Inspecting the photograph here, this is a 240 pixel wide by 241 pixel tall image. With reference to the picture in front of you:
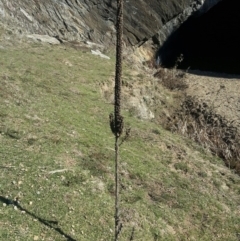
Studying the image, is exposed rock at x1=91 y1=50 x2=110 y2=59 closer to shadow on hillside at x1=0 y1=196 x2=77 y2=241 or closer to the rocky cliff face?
the rocky cliff face

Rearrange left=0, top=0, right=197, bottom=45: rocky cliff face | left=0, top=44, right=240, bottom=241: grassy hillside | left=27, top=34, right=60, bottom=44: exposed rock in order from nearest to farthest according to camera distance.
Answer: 1. left=0, top=44, right=240, bottom=241: grassy hillside
2. left=27, top=34, right=60, bottom=44: exposed rock
3. left=0, top=0, right=197, bottom=45: rocky cliff face

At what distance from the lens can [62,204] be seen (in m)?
9.80

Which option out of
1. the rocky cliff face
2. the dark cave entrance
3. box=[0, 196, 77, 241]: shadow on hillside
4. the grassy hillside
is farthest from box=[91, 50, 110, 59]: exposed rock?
box=[0, 196, 77, 241]: shadow on hillside

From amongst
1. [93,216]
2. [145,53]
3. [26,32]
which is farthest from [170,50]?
[93,216]

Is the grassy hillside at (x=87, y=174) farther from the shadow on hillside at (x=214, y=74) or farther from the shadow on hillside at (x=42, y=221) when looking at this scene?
the shadow on hillside at (x=214, y=74)

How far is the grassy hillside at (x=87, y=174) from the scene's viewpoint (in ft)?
31.3

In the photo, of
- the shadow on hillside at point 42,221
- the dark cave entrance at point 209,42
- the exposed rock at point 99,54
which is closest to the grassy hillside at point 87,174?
the shadow on hillside at point 42,221

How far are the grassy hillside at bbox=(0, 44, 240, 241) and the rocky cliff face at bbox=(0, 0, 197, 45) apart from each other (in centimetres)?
582

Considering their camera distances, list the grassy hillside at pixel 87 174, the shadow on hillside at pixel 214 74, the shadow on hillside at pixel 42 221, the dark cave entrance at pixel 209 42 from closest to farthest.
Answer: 1. the shadow on hillside at pixel 42 221
2. the grassy hillside at pixel 87 174
3. the shadow on hillside at pixel 214 74
4. the dark cave entrance at pixel 209 42

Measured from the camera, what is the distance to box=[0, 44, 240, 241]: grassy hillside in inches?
376

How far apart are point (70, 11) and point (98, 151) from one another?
14.1 m

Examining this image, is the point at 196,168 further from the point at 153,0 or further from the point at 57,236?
the point at 153,0

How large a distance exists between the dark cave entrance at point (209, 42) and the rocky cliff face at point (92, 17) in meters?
1.63

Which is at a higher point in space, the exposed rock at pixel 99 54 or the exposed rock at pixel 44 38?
the exposed rock at pixel 99 54
